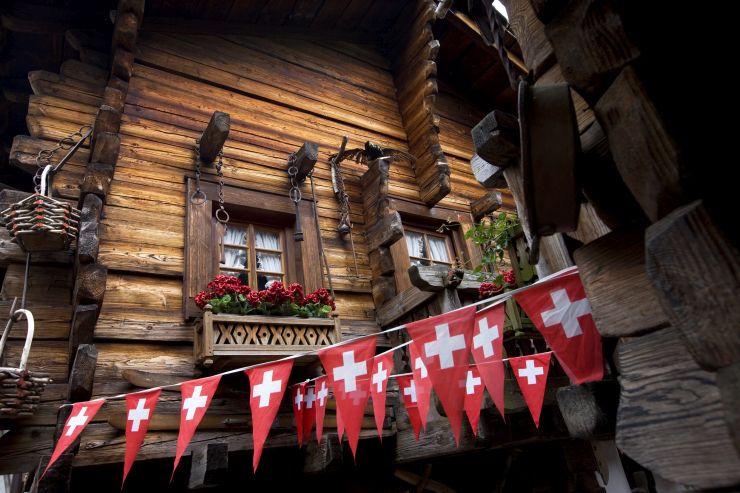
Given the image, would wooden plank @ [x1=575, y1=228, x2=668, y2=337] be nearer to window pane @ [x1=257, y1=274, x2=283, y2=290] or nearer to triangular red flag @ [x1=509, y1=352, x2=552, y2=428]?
triangular red flag @ [x1=509, y1=352, x2=552, y2=428]

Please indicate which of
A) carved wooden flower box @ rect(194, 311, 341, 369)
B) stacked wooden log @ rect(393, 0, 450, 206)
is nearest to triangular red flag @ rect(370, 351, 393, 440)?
carved wooden flower box @ rect(194, 311, 341, 369)

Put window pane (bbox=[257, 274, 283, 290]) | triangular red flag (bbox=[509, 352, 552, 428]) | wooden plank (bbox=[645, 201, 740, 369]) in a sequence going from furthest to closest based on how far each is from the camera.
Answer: window pane (bbox=[257, 274, 283, 290]) → triangular red flag (bbox=[509, 352, 552, 428]) → wooden plank (bbox=[645, 201, 740, 369])

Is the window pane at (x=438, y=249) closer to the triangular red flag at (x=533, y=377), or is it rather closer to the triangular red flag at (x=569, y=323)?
the triangular red flag at (x=533, y=377)

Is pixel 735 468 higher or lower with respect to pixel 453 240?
lower

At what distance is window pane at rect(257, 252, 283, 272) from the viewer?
521 centimetres

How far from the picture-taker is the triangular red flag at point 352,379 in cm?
323

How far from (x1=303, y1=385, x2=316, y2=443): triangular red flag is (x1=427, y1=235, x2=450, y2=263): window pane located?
315 centimetres

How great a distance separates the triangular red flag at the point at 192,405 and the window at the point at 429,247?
3.60m

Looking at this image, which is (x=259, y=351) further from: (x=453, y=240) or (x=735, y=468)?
(x=453, y=240)

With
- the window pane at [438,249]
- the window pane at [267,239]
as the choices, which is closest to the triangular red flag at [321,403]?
the window pane at [267,239]

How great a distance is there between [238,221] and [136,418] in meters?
2.55

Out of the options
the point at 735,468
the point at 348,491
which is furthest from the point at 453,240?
the point at 735,468

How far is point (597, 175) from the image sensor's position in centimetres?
162

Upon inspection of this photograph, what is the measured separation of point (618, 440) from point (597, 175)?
831mm
